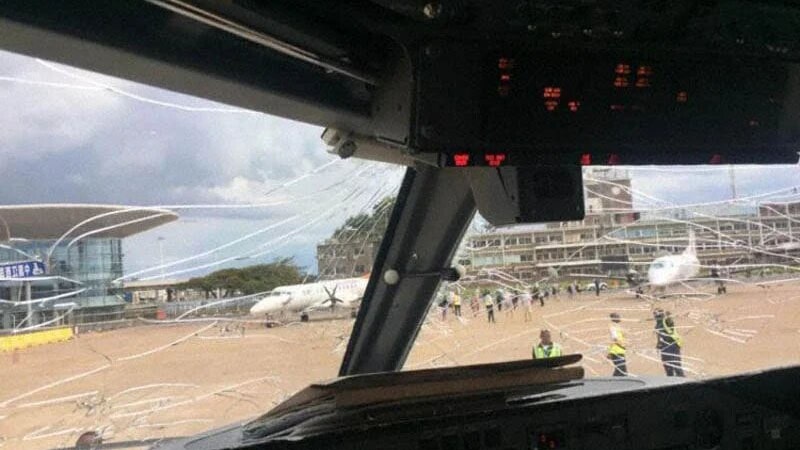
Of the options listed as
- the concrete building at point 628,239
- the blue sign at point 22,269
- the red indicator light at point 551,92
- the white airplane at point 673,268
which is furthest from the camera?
the white airplane at point 673,268

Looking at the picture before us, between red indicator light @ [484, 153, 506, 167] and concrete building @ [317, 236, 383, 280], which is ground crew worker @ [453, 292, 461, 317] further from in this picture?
red indicator light @ [484, 153, 506, 167]

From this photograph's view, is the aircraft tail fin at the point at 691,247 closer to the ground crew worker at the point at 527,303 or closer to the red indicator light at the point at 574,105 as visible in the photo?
the ground crew worker at the point at 527,303

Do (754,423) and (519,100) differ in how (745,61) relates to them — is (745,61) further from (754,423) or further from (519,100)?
(754,423)

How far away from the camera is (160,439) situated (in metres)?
2.32

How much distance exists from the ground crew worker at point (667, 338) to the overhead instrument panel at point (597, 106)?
163cm

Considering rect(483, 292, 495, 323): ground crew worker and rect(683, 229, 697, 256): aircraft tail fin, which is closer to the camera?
rect(483, 292, 495, 323): ground crew worker

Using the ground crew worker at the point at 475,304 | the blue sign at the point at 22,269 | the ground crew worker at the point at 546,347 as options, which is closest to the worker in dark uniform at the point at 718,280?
the ground crew worker at the point at 546,347

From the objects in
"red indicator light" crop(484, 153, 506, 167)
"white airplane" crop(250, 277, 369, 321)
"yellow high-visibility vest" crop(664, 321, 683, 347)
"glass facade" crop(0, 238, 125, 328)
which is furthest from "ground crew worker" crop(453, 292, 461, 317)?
"red indicator light" crop(484, 153, 506, 167)

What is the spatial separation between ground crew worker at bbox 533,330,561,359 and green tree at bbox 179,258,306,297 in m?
1.14

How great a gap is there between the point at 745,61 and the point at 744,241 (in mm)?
1905

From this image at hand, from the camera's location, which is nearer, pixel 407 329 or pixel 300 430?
pixel 300 430

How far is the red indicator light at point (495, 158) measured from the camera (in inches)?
67.1

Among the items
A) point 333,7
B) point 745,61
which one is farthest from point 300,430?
point 745,61

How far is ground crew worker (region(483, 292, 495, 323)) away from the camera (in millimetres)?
3312
